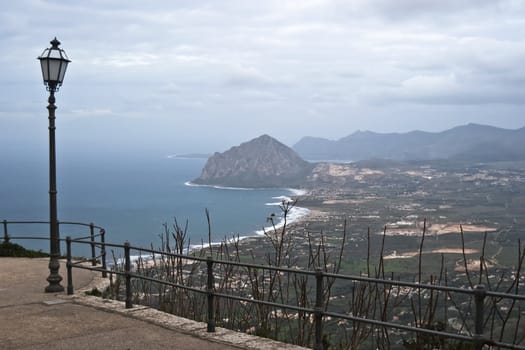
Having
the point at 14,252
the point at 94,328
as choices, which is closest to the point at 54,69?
the point at 94,328

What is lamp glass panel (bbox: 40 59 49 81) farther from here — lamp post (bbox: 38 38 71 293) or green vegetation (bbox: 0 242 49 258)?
green vegetation (bbox: 0 242 49 258)

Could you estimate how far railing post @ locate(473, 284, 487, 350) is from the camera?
4.46 metres

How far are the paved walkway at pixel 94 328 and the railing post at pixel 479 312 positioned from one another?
209 cm

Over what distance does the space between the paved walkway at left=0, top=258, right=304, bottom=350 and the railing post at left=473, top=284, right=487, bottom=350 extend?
2.09 m

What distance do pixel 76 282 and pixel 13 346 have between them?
174 inches

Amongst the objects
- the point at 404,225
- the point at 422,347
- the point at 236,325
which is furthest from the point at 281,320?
the point at 404,225

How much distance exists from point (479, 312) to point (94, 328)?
4.55 m

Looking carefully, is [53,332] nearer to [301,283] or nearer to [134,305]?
[134,305]

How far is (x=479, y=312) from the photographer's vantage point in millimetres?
4566

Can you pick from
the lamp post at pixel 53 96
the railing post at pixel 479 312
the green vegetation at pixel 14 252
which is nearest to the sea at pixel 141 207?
A: the green vegetation at pixel 14 252

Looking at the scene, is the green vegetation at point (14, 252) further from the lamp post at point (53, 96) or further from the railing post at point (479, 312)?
the railing post at point (479, 312)

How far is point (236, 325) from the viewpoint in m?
8.06

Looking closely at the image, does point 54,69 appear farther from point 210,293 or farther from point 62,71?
point 210,293

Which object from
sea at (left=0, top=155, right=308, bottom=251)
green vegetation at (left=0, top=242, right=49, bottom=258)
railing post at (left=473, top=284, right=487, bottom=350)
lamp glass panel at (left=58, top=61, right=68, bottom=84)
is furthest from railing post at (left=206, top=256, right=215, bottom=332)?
sea at (left=0, top=155, right=308, bottom=251)
